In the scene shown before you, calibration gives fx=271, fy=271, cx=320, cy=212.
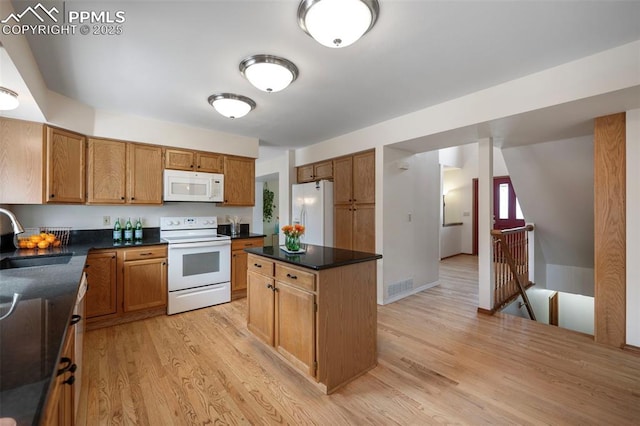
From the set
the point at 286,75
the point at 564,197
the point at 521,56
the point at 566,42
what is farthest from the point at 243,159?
the point at 564,197

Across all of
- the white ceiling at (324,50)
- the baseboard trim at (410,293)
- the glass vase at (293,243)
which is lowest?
the baseboard trim at (410,293)

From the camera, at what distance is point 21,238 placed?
270cm

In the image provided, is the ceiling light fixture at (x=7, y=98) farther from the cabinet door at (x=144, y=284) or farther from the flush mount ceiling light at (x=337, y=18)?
the flush mount ceiling light at (x=337, y=18)

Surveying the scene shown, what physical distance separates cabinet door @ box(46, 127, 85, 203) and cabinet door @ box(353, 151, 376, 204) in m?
3.37

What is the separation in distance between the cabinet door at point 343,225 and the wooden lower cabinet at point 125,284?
242 centimetres

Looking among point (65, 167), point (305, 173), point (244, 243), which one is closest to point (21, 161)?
point (65, 167)

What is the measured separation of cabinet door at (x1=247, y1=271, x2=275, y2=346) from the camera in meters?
2.39

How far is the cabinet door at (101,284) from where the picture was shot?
285 cm

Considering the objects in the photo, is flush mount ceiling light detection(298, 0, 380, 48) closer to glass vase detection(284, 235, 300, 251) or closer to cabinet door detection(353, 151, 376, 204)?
glass vase detection(284, 235, 300, 251)

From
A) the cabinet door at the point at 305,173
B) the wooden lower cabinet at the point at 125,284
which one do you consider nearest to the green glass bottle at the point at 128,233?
the wooden lower cabinet at the point at 125,284

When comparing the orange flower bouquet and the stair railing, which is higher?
the orange flower bouquet

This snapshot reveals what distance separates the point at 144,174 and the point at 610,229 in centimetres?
502

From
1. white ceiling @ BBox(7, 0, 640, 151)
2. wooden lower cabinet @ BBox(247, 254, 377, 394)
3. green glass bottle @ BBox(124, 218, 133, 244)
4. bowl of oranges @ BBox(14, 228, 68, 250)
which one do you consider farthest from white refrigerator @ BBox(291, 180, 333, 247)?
bowl of oranges @ BBox(14, 228, 68, 250)

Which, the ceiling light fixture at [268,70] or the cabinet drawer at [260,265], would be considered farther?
the cabinet drawer at [260,265]
